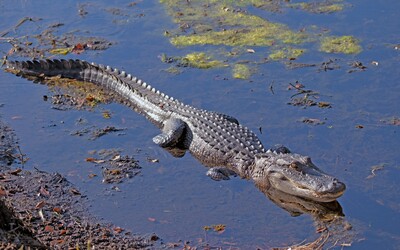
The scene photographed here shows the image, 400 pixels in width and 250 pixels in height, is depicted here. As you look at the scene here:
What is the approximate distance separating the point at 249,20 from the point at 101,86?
2.82 metres

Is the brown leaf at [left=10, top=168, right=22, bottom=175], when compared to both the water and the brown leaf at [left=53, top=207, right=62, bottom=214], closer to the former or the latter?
the water

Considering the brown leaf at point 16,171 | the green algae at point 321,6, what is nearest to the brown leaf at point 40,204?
the brown leaf at point 16,171

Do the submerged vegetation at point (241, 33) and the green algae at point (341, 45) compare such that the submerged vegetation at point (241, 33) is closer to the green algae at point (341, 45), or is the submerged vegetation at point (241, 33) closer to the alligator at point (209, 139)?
the green algae at point (341, 45)

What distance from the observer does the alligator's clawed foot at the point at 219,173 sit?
7663 mm

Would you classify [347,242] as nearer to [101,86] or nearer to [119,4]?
[101,86]

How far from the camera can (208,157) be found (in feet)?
26.5

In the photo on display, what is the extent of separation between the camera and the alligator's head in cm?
701

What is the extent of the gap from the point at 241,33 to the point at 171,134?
3.09m

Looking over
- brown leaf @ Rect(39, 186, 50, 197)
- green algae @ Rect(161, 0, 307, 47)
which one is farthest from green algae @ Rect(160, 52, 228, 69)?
brown leaf @ Rect(39, 186, 50, 197)

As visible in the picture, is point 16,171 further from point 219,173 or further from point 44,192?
point 219,173

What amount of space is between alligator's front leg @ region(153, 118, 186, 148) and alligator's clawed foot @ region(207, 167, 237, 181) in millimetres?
719

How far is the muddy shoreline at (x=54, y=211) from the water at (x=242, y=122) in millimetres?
143

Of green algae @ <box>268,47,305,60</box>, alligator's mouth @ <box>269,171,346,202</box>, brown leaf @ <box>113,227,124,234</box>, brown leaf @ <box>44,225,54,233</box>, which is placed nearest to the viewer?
brown leaf @ <box>44,225,54,233</box>

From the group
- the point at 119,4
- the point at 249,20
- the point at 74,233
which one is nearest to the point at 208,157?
the point at 74,233
